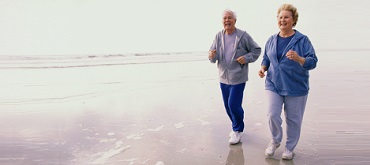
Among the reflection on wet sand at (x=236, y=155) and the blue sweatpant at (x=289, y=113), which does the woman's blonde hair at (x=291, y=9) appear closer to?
the blue sweatpant at (x=289, y=113)

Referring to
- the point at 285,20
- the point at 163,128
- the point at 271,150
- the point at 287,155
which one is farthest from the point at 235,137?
the point at 285,20

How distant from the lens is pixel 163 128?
195 inches

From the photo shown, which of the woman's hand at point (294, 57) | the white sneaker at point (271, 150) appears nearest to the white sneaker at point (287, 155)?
the white sneaker at point (271, 150)

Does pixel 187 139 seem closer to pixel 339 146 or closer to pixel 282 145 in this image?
pixel 282 145

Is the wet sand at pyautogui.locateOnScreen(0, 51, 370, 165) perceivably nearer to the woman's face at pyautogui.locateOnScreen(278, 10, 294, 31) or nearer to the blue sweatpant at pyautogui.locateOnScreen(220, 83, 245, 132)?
the blue sweatpant at pyautogui.locateOnScreen(220, 83, 245, 132)

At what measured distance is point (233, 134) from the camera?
4.27m

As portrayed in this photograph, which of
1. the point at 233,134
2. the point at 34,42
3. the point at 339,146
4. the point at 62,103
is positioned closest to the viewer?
the point at 339,146

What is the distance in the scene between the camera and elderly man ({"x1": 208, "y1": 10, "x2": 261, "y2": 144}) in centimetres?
414

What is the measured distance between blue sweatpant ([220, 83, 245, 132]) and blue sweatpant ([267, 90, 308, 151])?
706mm

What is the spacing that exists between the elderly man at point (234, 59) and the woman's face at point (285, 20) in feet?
2.81

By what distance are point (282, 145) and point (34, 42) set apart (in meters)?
33.2

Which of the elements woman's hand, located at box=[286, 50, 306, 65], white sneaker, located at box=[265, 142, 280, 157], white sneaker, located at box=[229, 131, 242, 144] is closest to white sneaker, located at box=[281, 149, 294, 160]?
white sneaker, located at box=[265, 142, 280, 157]

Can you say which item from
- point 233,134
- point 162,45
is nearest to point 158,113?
point 233,134

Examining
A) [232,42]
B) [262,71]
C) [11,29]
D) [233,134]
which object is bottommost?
[233,134]
